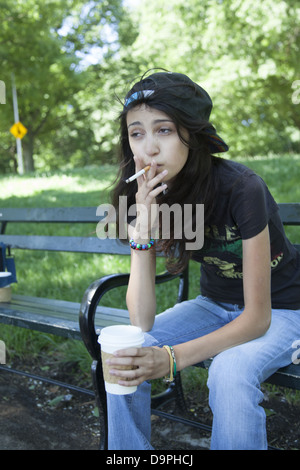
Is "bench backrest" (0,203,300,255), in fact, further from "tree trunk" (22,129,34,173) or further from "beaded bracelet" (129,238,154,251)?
"tree trunk" (22,129,34,173)

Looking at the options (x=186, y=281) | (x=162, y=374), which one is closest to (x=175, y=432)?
(x=186, y=281)

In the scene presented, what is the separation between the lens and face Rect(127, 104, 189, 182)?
1.68 metres

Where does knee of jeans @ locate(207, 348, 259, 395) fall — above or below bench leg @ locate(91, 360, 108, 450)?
above

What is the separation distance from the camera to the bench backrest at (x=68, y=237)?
2344mm

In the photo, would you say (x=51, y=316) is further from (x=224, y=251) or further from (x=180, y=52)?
(x=180, y=52)

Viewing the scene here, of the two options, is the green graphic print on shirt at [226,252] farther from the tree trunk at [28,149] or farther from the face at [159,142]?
the tree trunk at [28,149]

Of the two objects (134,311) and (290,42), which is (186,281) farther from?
(290,42)

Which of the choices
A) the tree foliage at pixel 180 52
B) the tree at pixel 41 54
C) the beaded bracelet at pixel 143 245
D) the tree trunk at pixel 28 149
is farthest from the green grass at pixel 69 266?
the tree trunk at pixel 28 149

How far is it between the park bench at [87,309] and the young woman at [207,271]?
→ 159 mm

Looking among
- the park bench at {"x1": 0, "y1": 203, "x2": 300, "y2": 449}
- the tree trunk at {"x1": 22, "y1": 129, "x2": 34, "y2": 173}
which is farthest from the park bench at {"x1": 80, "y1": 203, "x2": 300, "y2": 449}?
the tree trunk at {"x1": 22, "y1": 129, "x2": 34, "y2": 173}

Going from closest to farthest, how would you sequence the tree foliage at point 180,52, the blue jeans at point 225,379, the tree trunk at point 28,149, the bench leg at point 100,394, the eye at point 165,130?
1. the blue jeans at point 225,379
2. the eye at point 165,130
3. the bench leg at point 100,394
4. the tree foliage at point 180,52
5. the tree trunk at point 28,149

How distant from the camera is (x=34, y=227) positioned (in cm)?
526

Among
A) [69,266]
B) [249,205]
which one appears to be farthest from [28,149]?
[249,205]

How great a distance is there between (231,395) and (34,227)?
13.8 ft
